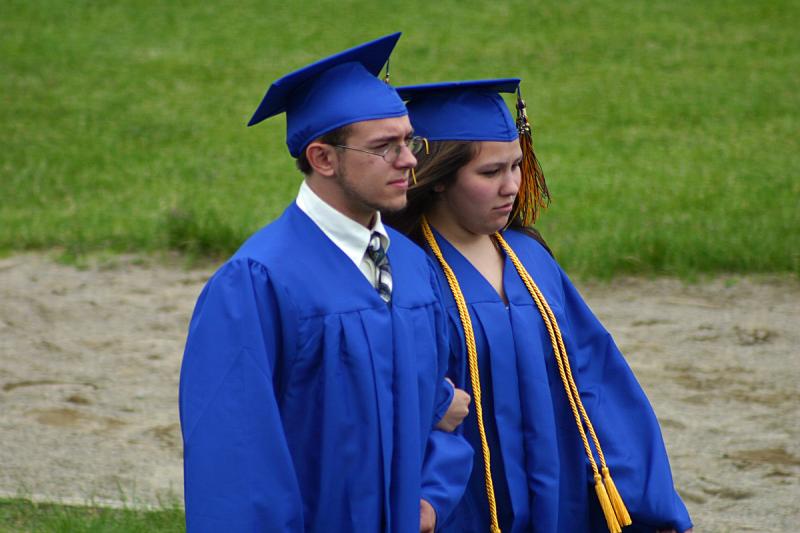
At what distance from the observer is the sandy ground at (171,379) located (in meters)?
5.57

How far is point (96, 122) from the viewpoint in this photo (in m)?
→ 13.0

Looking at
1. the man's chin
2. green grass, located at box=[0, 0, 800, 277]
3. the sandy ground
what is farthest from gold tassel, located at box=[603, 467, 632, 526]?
green grass, located at box=[0, 0, 800, 277]

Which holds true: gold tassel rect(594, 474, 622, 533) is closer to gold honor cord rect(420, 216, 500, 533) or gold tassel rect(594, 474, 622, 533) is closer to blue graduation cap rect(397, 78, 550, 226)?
gold honor cord rect(420, 216, 500, 533)

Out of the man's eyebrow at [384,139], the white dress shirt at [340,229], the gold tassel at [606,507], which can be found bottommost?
the gold tassel at [606,507]

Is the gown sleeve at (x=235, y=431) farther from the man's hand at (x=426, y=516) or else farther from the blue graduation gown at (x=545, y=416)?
Answer: the blue graduation gown at (x=545, y=416)

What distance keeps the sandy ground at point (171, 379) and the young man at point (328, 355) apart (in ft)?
7.82

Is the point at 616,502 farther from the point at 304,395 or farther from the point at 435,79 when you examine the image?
the point at 435,79

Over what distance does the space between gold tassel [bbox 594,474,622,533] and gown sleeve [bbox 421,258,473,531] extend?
491 mm

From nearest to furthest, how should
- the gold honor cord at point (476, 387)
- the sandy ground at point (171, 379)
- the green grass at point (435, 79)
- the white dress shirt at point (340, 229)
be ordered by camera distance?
Result: 1. the white dress shirt at point (340, 229)
2. the gold honor cord at point (476, 387)
3. the sandy ground at point (171, 379)
4. the green grass at point (435, 79)

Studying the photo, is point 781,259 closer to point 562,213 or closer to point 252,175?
point 562,213

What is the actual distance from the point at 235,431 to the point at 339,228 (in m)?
0.54

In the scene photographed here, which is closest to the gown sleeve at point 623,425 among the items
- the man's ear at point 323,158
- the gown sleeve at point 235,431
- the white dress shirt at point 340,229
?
the white dress shirt at point 340,229

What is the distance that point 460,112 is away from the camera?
12.0 feet

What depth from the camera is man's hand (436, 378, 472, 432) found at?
331cm
